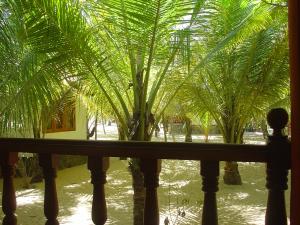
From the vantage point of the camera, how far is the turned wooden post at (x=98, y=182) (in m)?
1.43

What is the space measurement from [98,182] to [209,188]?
16.7 inches

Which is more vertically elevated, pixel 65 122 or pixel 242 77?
pixel 242 77

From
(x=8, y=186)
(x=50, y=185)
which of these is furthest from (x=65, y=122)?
(x=50, y=185)

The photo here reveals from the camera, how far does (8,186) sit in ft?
5.24

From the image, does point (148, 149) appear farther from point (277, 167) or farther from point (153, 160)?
point (277, 167)

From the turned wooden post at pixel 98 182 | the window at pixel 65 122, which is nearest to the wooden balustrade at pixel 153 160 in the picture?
the turned wooden post at pixel 98 182

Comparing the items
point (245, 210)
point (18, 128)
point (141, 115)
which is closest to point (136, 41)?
point (141, 115)

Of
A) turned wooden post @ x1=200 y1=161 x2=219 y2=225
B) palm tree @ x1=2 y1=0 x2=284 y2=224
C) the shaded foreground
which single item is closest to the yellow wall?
the shaded foreground

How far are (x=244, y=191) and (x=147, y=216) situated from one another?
8364 millimetres

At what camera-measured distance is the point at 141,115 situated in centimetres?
445

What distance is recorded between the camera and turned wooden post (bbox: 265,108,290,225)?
1.18 metres

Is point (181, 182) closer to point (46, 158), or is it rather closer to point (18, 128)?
point (18, 128)

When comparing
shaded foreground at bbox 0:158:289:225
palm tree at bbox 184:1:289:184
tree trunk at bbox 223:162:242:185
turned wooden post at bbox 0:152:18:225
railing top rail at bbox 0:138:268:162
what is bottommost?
shaded foreground at bbox 0:158:289:225

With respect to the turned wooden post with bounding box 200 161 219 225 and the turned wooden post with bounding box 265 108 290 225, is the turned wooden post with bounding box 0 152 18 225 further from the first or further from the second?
the turned wooden post with bounding box 265 108 290 225
